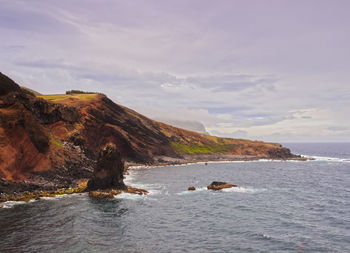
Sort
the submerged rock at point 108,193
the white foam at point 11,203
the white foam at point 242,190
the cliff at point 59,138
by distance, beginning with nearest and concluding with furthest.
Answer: the white foam at point 11,203
the submerged rock at point 108,193
the cliff at point 59,138
the white foam at point 242,190

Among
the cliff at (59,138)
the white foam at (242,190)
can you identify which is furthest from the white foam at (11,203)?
the white foam at (242,190)

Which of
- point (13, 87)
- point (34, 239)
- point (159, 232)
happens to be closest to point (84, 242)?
point (34, 239)

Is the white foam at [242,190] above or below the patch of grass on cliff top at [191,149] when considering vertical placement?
below

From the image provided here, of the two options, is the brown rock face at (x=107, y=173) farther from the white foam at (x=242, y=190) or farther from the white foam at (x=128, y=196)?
the white foam at (x=242, y=190)

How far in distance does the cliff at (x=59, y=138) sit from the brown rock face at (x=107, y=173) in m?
8.39

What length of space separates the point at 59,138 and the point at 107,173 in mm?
33937

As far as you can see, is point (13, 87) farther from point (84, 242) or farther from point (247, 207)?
point (247, 207)

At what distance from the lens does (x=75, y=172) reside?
6988cm

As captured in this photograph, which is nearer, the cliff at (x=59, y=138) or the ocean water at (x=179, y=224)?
the ocean water at (x=179, y=224)

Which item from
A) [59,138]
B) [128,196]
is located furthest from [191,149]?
[128,196]

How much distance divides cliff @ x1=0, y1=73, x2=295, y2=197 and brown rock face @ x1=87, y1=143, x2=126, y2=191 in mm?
8386

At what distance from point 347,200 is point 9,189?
71.9 metres

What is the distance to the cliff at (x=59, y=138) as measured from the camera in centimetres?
5672

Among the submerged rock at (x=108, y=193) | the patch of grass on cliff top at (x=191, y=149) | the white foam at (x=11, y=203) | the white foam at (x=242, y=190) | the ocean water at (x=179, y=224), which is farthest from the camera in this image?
the patch of grass on cliff top at (x=191, y=149)
